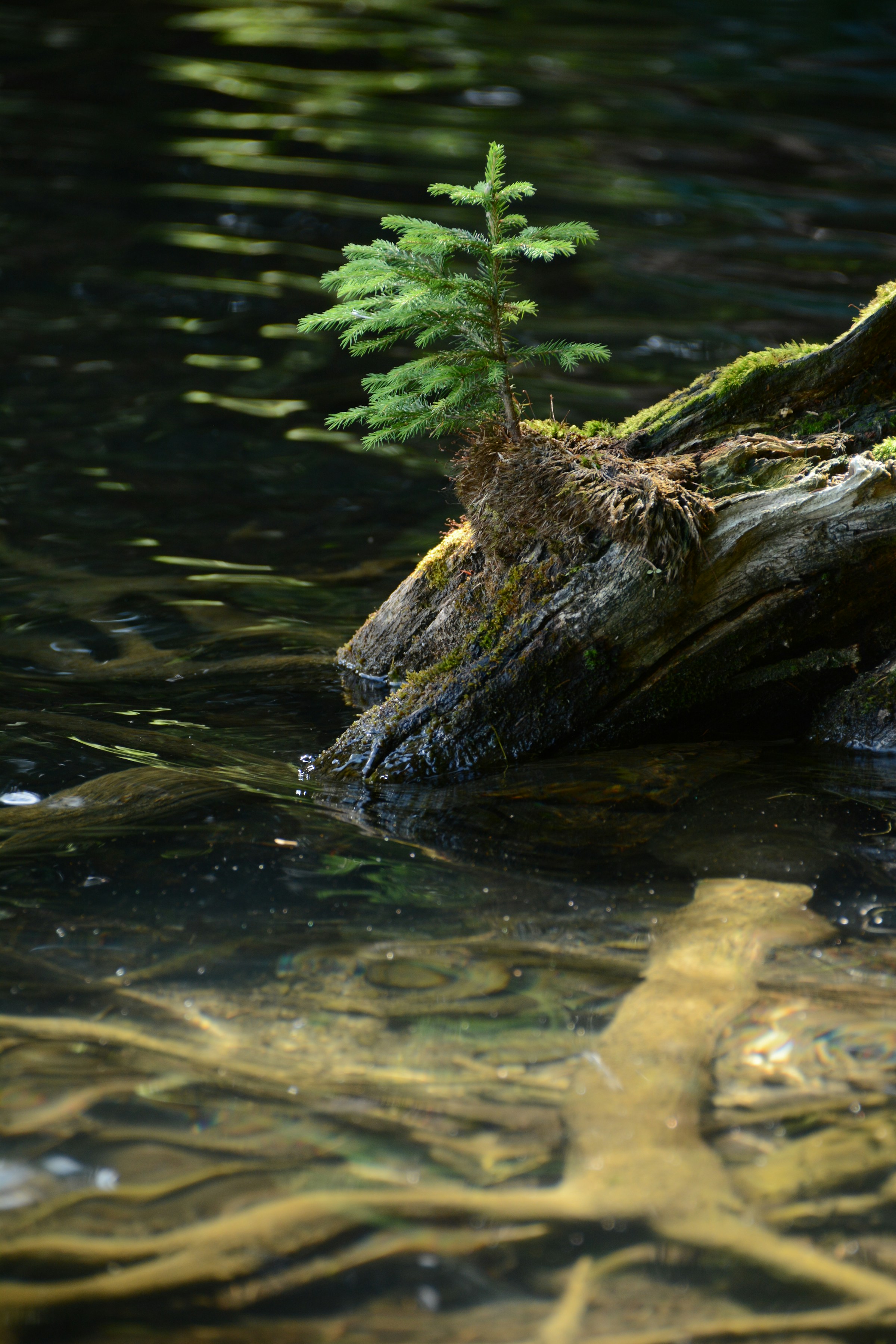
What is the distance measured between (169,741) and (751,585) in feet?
8.43

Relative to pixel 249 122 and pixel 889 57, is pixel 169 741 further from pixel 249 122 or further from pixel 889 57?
pixel 889 57

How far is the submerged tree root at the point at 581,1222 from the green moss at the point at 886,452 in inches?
99.0

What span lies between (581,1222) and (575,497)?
278 centimetres

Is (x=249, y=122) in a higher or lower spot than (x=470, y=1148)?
higher

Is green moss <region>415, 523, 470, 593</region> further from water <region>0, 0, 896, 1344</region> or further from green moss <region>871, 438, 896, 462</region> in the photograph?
green moss <region>871, 438, 896, 462</region>

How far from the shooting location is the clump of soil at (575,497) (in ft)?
14.6

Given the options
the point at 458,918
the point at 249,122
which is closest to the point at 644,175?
the point at 249,122

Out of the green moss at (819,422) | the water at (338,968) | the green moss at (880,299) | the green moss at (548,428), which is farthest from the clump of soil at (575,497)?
the green moss at (880,299)

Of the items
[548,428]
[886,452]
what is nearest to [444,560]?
[548,428]

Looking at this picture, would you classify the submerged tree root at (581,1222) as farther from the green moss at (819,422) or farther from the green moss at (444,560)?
the green moss at (819,422)

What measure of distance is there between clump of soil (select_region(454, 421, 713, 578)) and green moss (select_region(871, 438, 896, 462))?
70 cm

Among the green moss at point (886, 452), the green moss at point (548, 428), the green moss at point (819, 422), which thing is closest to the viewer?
the green moss at point (886, 452)

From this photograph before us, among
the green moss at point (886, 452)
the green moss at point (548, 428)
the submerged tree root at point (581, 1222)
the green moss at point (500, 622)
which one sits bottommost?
the submerged tree root at point (581, 1222)

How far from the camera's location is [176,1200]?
2705 millimetres
